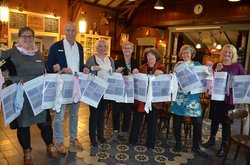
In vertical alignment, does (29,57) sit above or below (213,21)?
below

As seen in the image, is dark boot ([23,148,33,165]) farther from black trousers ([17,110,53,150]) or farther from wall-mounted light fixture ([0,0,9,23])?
wall-mounted light fixture ([0,0,9,23])

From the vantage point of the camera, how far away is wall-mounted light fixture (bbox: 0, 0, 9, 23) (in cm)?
520

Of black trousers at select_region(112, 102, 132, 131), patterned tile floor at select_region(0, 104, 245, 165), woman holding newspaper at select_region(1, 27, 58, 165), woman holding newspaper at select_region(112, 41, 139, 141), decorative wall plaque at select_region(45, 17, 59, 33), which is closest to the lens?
woman holding newspaper at select_region(1, 27, 58, 165)

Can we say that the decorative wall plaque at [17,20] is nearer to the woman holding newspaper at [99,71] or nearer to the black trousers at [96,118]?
the woman holding newspaper at [99,71]

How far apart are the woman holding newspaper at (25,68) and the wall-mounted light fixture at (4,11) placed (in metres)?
3.93

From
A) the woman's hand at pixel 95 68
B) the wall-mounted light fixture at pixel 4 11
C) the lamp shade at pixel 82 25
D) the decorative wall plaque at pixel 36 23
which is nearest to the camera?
the woman's hand at pixel 95 68

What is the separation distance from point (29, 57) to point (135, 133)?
5.35 feet

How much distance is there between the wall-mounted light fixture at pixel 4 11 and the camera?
205 inches

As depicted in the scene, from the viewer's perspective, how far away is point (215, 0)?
6.21 metres

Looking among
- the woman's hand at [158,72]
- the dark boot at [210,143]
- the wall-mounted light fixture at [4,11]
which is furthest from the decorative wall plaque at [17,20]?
the dark boot at [210,143]

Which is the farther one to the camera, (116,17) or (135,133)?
(116,17)

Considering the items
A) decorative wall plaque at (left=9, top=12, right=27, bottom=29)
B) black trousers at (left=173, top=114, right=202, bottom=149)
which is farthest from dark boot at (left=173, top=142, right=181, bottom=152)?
decorative wall plaque at (left=9, top=12, right=27, bottom=29)

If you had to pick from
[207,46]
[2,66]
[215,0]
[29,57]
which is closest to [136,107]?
[29,57]

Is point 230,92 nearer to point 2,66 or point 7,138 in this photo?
point 2,66
